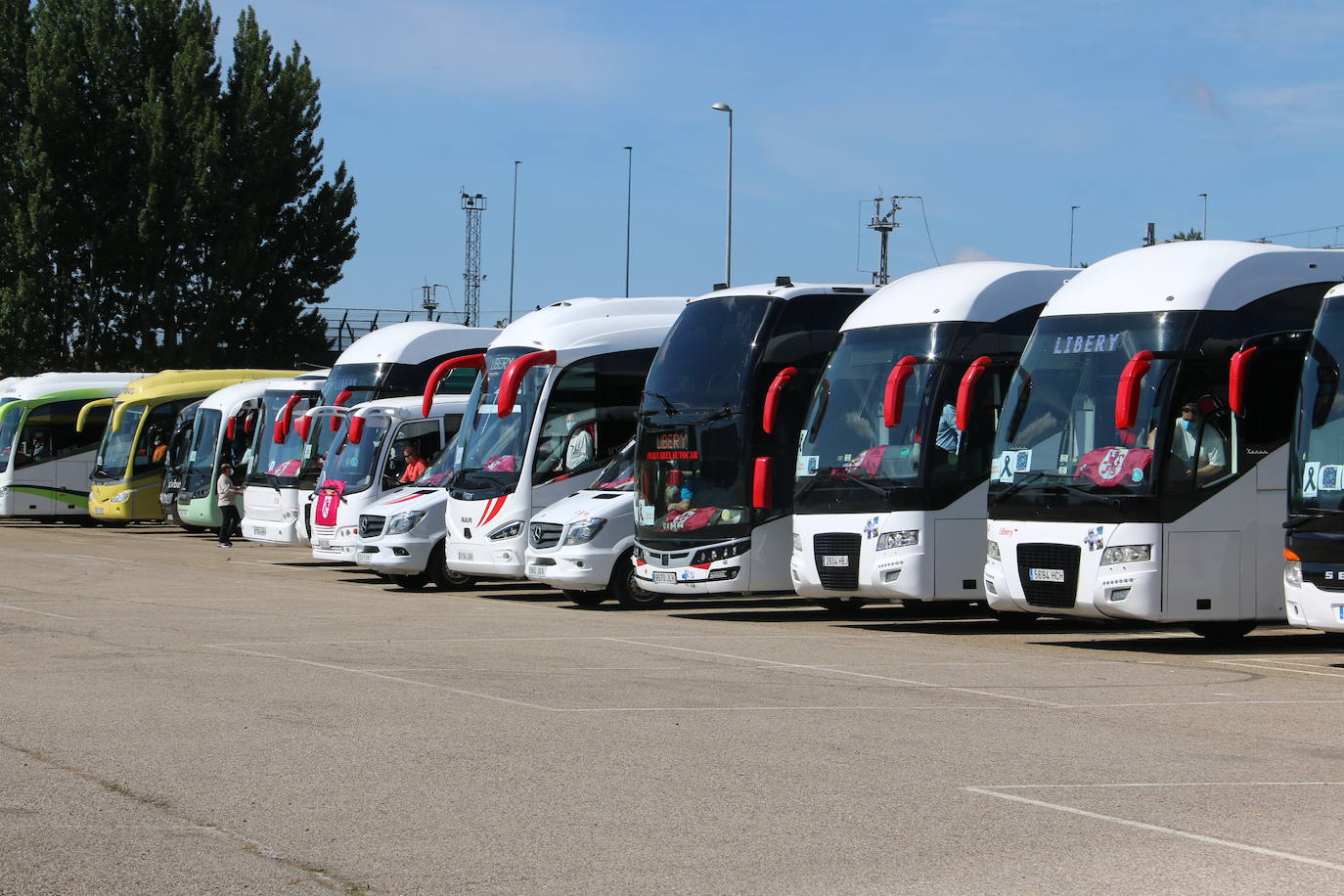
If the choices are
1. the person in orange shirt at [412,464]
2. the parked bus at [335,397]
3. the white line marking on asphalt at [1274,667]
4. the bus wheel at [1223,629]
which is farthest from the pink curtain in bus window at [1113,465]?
the parked bus at [335,397]

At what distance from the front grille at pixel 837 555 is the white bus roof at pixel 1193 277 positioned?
3.06m

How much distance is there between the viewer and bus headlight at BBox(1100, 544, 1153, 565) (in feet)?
48.7

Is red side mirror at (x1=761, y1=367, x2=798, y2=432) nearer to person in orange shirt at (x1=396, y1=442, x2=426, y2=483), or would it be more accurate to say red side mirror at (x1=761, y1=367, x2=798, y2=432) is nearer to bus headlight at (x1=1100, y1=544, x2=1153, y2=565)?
bus headlight at (x1=1100, y1=544, x2=1153, y2=565)

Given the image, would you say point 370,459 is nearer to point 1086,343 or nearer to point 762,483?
point 762,483

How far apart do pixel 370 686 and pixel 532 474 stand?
9.55 metres

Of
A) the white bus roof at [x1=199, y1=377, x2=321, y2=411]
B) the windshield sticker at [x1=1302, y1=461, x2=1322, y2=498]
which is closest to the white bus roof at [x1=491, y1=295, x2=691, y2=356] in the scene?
the windshield sticker at [x1=1302, y1=461, x2=1322, y2=498]

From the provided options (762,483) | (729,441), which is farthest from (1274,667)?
(729,441)

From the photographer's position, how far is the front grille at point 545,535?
20188 mm

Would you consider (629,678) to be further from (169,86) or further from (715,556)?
(169,86)

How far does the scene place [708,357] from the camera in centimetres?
1934

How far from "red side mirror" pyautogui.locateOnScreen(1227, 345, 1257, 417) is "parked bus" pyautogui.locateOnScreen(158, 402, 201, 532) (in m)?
26.3

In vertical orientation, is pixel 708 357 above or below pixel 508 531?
above

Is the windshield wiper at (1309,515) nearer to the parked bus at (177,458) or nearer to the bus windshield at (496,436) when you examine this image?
the bus windshield at (496,436)

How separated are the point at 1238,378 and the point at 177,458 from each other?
2718cm
